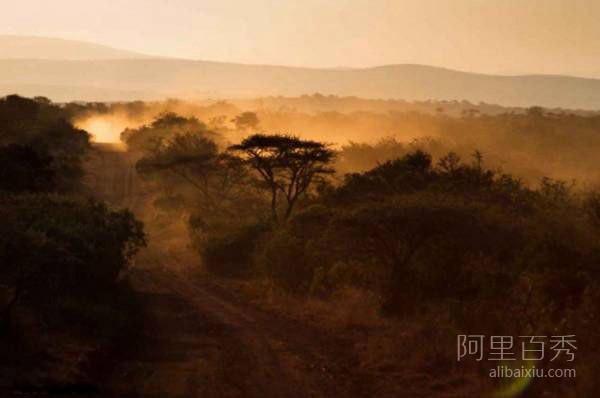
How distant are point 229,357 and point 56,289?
4706 millimetres

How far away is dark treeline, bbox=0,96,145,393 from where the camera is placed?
1092cm

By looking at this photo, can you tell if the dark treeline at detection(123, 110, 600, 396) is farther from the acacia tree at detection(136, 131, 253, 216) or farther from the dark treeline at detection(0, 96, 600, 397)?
the acacia tree at detection(136, 131, 253, 216)

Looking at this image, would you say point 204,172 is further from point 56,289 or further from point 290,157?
point 56,289

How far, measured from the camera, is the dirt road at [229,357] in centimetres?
1112

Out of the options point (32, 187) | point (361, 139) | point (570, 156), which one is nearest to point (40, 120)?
point (32, 187)

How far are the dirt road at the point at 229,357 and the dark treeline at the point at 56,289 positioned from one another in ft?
3.03

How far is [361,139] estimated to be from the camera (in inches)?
2830

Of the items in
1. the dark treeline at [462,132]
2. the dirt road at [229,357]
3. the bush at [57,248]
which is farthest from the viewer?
the dark treeline at [462,132]

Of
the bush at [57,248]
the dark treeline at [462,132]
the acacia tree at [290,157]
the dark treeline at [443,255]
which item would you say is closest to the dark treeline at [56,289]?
the bush at [57,248]

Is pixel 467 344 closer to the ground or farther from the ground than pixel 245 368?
farther from the ground

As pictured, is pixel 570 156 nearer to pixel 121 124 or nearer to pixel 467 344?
pixel 467 344

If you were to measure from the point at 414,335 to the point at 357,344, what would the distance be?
160cm

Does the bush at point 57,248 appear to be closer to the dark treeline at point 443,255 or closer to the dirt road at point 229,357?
the dirt road at point 229,357

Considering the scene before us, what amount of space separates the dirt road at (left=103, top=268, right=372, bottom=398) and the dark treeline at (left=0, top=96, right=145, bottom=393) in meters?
0.92
